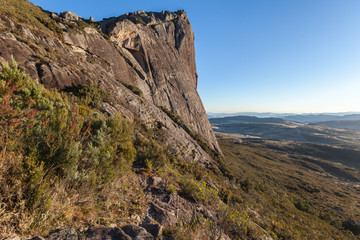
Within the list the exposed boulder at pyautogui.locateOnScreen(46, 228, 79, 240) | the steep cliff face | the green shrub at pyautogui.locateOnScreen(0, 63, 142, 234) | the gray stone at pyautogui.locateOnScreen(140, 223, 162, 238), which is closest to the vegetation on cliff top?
the green shrub at pyautogui.locateOnScreen(0, 63, 142, 234)

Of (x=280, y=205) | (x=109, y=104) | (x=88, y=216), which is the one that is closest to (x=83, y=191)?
(x=88, y=216)

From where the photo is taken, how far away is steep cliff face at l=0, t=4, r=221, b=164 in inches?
331

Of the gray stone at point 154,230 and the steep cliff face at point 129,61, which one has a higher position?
the steep cliff face at point 129,61

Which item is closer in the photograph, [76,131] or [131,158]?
[76,131]

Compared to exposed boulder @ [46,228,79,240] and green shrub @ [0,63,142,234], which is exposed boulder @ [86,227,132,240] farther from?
green shrub @ [0,63,142,234]

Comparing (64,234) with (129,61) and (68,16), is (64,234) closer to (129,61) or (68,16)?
(129,61)

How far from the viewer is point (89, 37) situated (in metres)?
17.3

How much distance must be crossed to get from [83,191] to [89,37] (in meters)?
21.4

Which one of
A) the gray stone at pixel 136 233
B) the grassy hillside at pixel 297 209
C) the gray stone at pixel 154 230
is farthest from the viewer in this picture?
the grassy hillside at pixel 297 209

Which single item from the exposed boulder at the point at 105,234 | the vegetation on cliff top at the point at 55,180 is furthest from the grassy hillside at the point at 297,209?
the exposed boulder at the point at 105,234

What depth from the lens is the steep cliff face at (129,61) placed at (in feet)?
27.6

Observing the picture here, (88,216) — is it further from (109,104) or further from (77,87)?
(77,87)

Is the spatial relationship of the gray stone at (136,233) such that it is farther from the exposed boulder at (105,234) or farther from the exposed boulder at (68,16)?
the exposed boulder at (68,16)

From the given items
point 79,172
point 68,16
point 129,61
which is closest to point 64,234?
point 79,172
